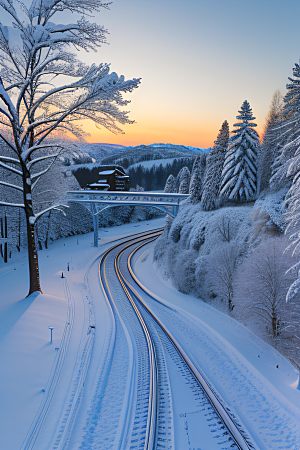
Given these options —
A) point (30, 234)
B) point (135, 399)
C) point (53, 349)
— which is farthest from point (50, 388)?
point (30, 234)

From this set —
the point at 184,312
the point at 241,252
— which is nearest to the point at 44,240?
the point at 184,312

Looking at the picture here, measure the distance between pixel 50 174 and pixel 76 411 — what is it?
93.1 ft

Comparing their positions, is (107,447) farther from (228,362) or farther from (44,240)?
(44,240)

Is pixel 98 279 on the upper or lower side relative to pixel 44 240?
lower

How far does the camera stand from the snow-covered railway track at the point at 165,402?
19.1 ft

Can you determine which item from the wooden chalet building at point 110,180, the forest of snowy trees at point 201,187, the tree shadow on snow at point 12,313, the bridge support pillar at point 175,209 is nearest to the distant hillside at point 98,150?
the forest of snowy trees at point 201,187

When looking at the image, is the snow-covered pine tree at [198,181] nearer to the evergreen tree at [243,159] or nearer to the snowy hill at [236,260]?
the snowy hill at [236,260]

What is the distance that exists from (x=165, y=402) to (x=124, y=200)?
26220 mm

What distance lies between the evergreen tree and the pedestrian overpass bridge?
7231 millimetres

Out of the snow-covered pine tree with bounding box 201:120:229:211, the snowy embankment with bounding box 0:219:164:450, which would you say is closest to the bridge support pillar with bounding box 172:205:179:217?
the snow-covered pine tree with bounding box 201:120:229:211

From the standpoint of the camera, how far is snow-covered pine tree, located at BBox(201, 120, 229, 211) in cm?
2628

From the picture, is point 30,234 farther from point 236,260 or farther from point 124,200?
point 124,200

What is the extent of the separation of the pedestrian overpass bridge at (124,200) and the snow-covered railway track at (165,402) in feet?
61.0

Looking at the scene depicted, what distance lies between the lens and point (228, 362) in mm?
9938
